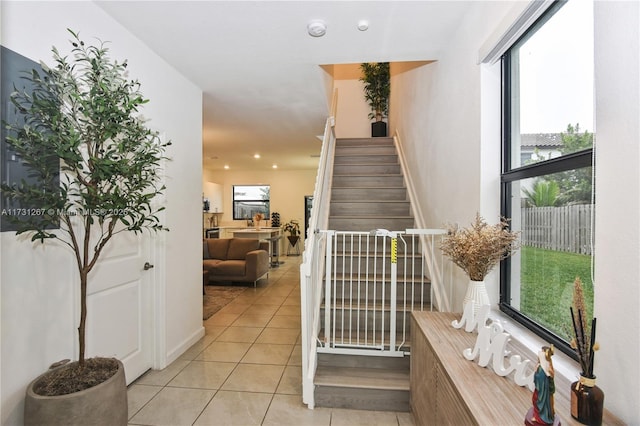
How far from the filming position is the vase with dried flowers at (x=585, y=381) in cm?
95

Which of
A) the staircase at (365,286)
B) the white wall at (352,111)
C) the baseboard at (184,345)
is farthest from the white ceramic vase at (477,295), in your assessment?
the white wall at (352,111)

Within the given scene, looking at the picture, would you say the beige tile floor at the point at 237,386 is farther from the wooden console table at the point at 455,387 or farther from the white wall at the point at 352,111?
the white wall at the point at 352,111

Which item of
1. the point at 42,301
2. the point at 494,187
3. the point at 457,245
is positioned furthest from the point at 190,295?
the point at 494,187

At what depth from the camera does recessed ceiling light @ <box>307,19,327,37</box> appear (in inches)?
89.9

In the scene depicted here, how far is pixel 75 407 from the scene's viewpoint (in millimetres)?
1474

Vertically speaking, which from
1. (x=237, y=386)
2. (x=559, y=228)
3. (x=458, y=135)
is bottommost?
(x=237, y=386)

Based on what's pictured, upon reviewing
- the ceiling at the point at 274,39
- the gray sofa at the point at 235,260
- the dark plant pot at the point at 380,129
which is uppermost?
the dark plant pot at the point at 380,129

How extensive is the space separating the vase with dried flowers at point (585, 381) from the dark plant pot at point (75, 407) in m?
1.97

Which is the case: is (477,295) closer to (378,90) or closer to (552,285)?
(552,285)

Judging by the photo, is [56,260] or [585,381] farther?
[56,260]

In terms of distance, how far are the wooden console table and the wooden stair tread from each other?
24 centimetres

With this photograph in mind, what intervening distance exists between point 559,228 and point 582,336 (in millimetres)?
652

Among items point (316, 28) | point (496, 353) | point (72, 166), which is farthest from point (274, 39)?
point (496, 353)

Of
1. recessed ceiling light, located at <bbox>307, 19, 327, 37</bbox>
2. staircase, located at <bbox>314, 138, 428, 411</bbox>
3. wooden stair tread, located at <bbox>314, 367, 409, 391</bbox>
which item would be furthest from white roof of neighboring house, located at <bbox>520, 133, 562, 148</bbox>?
wooden stair tread, located at <bbox>314, 367, 409, 391</bbox>
